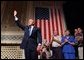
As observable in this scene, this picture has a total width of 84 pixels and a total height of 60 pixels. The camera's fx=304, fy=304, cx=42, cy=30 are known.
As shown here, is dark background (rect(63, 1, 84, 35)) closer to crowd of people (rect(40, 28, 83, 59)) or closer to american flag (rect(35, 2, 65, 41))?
american flag (rect(35, 2, 65, 41))

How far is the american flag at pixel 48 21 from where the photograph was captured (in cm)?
814

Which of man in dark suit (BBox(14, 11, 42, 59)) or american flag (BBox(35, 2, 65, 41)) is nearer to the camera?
man in dark suit (BBox(14, 11, 42, 59))

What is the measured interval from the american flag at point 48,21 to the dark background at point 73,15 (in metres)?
0.27

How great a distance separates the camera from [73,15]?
798 cm

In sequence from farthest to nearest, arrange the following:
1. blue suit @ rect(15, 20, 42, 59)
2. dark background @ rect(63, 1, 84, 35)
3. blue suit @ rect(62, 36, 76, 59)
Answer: dark background @ rect(63, 1, 84, 35), blue suit @ rect(62, 36, 76, 59), blue suit @ rect(15, 20, 42, 59)

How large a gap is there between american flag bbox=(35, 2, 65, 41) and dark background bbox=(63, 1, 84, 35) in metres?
0.27

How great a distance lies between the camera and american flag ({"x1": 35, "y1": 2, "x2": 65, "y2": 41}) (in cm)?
814

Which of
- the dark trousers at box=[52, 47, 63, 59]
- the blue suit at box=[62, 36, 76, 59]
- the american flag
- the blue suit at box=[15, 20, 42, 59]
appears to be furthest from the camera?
the american flag

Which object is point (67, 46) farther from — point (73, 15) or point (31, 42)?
point (73, 15)

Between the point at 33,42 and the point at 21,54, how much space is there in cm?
210

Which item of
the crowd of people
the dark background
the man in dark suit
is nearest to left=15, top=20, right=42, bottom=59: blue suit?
the man in dark suit

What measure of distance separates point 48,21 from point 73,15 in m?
0.86

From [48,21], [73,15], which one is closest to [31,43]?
[73,15]

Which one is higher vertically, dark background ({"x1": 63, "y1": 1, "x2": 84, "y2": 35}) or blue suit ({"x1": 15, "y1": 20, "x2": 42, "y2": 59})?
dark background ({"x1": 63, "y1": 1, "x2": 84, "y2": 35})
